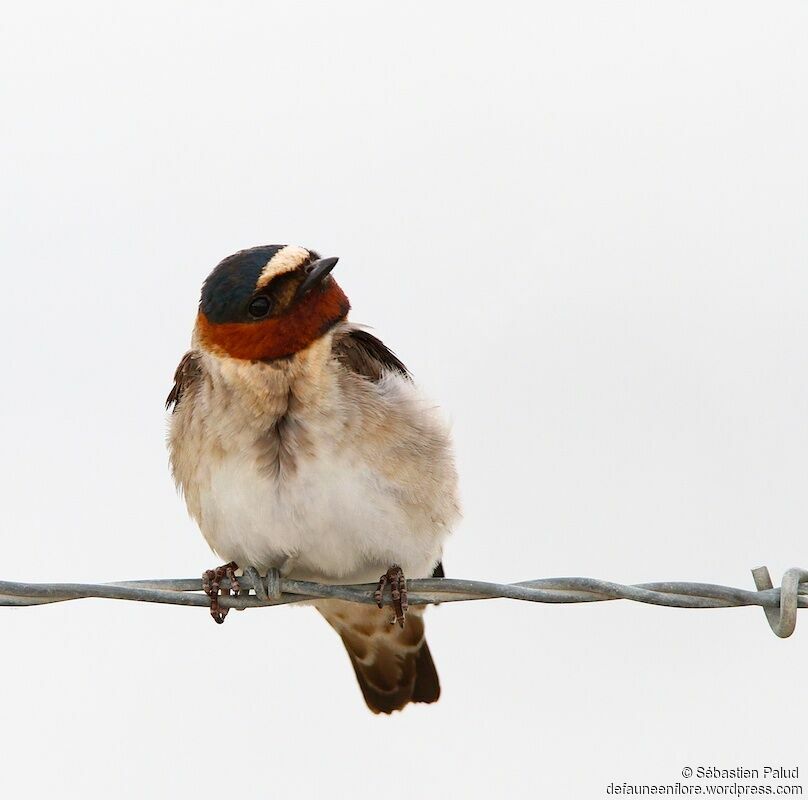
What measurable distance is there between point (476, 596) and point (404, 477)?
1.04 m

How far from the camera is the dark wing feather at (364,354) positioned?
5.02m

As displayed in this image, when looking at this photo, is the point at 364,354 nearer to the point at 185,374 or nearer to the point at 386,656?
the point at 185,374

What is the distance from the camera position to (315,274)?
4.92 meters

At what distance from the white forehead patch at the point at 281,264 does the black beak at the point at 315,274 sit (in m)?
0.05

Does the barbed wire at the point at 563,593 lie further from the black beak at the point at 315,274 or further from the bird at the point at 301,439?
the black beak at the point at 315,274

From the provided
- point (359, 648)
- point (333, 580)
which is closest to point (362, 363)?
point (333, 580)

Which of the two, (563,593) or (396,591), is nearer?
(563,593)

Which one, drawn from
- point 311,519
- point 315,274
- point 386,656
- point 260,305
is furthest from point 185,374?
point 386,656

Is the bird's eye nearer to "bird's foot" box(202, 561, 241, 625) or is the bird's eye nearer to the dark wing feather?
the dark wing feather

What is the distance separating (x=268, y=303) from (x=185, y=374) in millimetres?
474

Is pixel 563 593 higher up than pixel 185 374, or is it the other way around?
pixel 185 374

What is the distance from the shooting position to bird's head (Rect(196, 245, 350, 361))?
4.90m

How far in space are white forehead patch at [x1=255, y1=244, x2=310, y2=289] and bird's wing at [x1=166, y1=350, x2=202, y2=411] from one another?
1.45ft

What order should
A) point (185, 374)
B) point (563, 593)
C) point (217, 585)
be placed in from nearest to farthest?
Answer: 1. point (563, 593)
2. point (217, 585)
3. point (185, 374)
